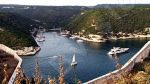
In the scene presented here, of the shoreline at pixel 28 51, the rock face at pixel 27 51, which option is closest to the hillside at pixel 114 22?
the shoreline at pixel 28 51

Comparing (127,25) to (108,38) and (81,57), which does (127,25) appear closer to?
(108,38)

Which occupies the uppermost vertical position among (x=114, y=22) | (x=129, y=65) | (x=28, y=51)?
(x=129, y=65)

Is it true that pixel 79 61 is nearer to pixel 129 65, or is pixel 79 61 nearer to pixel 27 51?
pixel 129 65

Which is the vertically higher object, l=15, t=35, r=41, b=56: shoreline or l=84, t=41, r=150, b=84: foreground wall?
l=84, t=41, r=150, b=84: foreground wall

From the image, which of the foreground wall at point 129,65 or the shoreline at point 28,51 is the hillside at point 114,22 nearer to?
the shoreline at point 28,51

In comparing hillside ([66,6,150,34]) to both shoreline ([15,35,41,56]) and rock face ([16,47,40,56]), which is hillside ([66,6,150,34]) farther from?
rock face ([16,47,40,56])

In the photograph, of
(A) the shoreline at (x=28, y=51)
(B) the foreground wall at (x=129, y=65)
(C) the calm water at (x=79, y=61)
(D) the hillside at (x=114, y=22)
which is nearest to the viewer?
(B) the foreground wall at (x=129, y=65)

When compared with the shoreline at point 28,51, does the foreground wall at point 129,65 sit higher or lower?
higher

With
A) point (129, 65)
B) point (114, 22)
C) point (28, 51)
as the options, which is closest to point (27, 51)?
point (28, 51)

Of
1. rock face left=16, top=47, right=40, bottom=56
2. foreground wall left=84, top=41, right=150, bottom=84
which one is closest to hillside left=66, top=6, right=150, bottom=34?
rock face left=16, top=47, right=40, bottom=56
